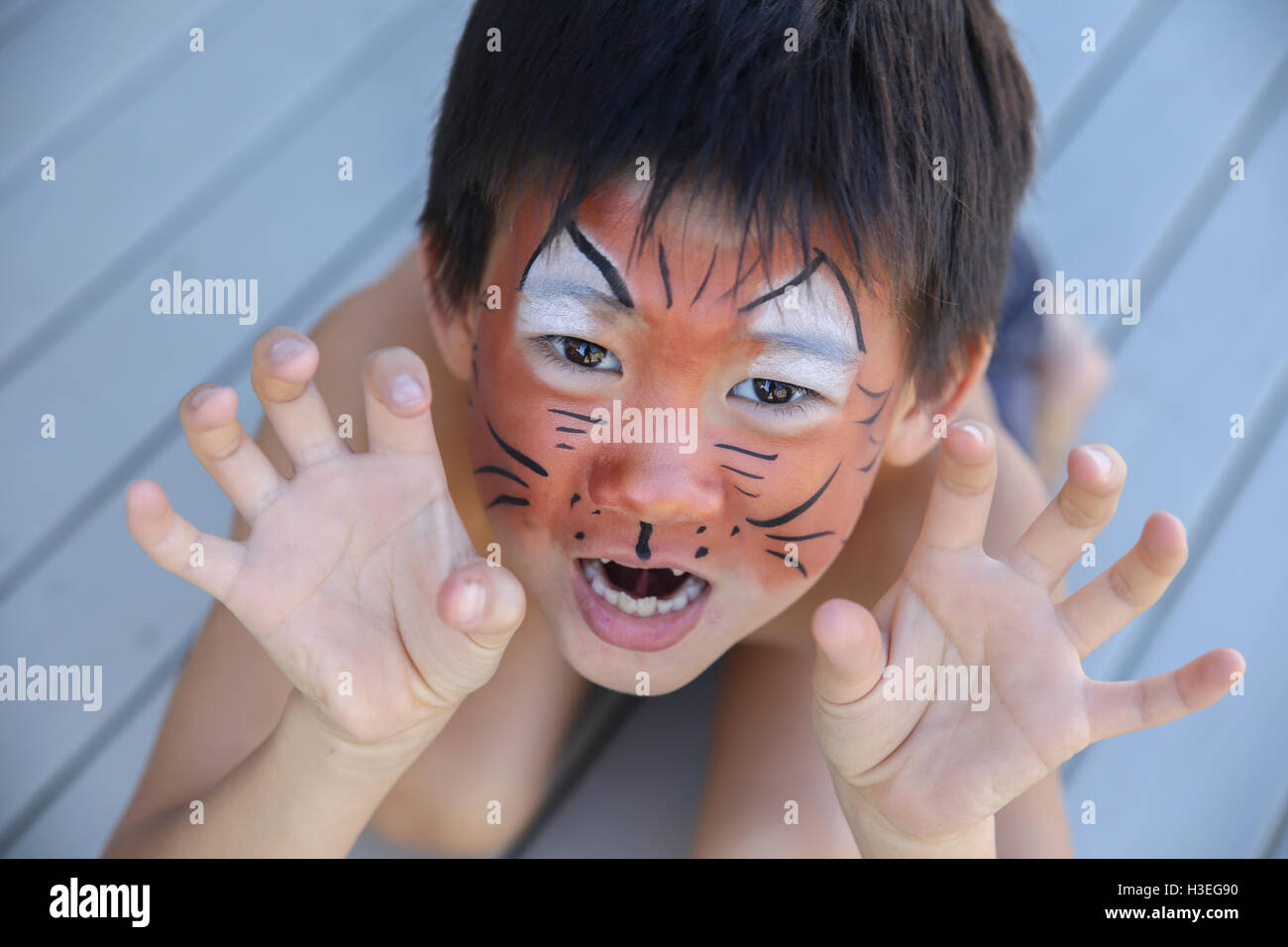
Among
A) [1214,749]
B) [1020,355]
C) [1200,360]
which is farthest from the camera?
[1200,360]

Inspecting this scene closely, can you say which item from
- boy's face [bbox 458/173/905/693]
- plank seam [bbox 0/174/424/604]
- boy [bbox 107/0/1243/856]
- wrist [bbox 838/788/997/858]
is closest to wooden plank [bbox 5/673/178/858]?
plank seam [bbox 0/174/424/604]

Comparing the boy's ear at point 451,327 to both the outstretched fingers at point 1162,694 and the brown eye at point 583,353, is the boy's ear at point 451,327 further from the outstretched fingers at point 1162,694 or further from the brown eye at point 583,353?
the outstretched fingers at point 1162,694

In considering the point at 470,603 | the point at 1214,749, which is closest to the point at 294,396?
the point at 470,603

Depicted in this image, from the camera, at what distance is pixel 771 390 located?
87 centimetres

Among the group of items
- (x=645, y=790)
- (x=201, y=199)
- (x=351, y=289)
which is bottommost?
(x=645, y=790)

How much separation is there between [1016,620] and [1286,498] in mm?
1108

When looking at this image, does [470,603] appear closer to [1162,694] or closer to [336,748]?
[336,748]

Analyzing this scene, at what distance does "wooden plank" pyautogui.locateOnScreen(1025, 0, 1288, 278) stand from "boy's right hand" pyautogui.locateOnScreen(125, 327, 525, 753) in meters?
1.29

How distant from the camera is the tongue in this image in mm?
1064

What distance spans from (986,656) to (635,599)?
330 millimetres

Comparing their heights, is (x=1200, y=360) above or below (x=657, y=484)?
above

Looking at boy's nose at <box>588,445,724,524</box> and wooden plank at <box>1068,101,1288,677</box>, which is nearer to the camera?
boy's nose at <box>588,445,724,524</box>

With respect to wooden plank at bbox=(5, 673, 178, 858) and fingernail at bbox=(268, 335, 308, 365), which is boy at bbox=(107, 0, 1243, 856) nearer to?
fingernail at bbox=(268, 335, 308, 365)
